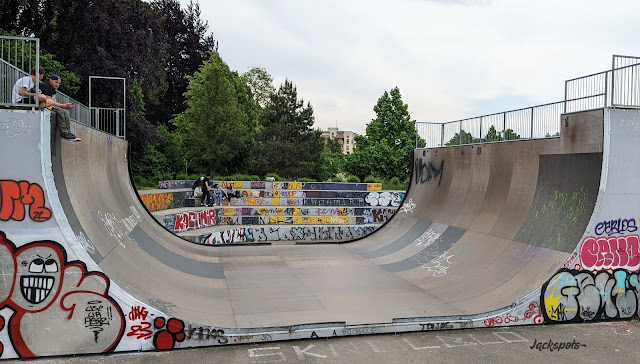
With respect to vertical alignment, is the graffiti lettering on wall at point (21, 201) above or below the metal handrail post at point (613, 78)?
below

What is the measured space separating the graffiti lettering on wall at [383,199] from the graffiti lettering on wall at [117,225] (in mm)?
21968

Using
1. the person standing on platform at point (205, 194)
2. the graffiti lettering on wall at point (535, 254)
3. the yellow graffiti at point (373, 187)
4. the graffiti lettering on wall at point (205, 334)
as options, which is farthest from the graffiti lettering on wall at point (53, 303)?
the yellow graffiti at point (373, 187)

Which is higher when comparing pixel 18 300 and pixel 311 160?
pixel 311 160

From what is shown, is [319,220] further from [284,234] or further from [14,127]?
[14,127]

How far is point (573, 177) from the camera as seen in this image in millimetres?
10039

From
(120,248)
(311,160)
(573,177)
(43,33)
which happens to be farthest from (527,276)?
(311,160)

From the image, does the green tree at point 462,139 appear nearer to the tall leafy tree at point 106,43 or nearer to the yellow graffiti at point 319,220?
the yellow graffiti at point 319,220

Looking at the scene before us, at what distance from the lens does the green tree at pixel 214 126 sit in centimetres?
4400

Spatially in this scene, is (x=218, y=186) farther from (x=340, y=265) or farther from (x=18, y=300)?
(x=18, y=300)

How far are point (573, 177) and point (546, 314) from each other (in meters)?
3.19

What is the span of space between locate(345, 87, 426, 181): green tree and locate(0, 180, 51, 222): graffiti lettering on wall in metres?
43.1

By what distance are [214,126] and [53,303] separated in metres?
38.6

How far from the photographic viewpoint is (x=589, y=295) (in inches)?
366

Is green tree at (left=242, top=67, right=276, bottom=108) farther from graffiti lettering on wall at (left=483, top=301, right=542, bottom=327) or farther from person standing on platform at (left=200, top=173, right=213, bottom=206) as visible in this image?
graffiti lettering on wall at (left=483, top=301, right=542, bottom=327)
